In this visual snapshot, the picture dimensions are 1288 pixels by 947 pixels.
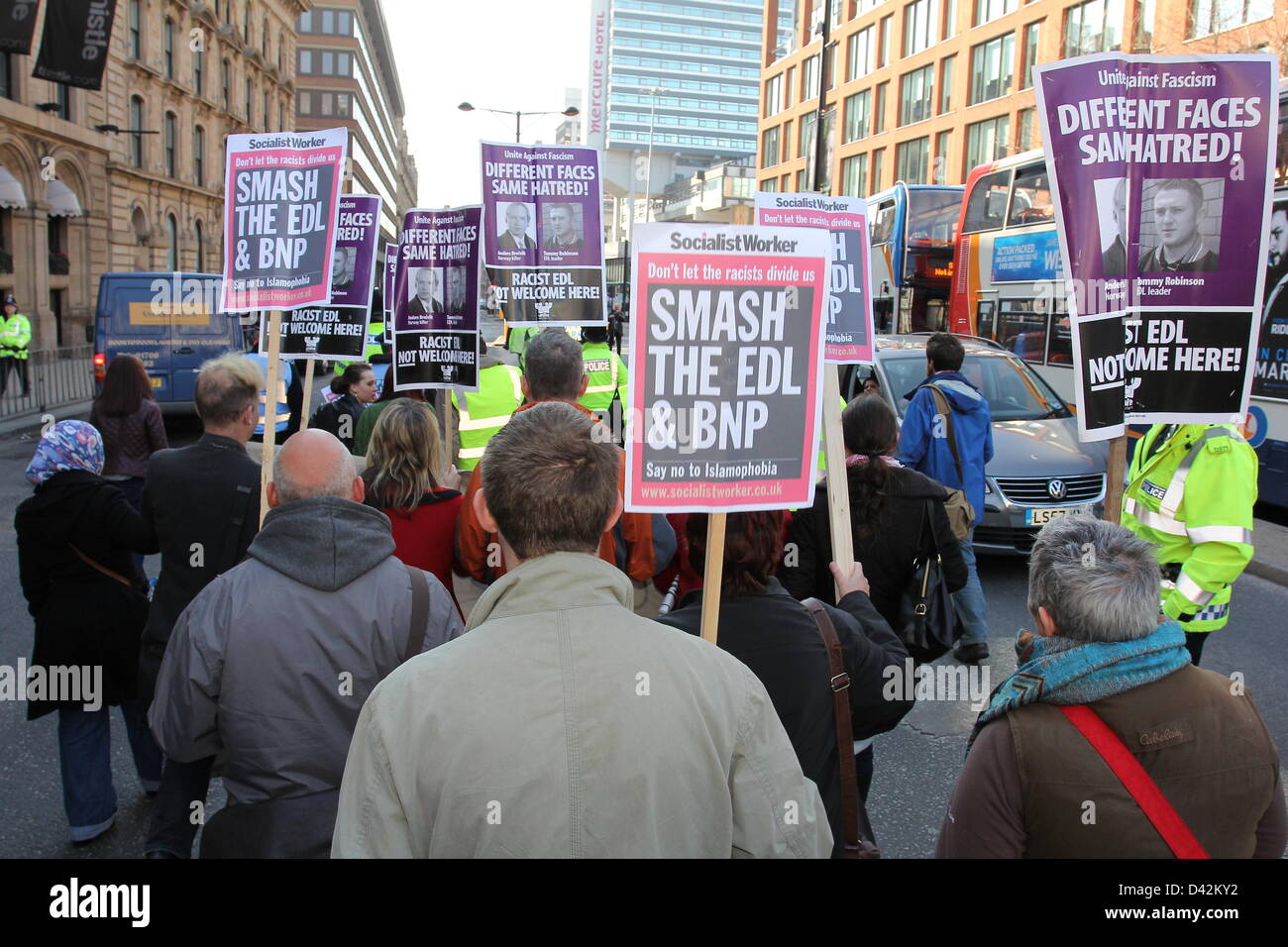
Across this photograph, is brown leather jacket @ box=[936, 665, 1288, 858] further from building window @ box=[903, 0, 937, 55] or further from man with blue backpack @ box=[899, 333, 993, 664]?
building window @ box=[903, 0, 937, 55]

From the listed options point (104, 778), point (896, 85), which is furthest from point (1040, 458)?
point (896, 85)

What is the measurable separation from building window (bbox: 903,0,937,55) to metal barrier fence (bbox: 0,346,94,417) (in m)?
40.8

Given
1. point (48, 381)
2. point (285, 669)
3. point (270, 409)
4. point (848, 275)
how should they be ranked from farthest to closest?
point (48, 381) < point (848, 275) < point (270, 409) < point (285, 669)

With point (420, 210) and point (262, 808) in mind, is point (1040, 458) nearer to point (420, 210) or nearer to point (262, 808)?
point (420, 210)

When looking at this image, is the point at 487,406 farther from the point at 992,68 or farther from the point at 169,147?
the point at 992,68

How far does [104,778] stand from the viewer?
4012 millimetres

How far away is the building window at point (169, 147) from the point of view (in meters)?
36.6

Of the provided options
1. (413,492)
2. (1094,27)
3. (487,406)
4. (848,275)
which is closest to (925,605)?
(848,275)

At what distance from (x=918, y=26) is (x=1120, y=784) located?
174ft

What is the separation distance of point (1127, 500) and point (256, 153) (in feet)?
14.6

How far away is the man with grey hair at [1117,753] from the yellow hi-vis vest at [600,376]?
246 inches

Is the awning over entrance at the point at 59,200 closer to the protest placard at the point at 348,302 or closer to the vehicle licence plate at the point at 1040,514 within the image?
the protest placard at the point at 348,302

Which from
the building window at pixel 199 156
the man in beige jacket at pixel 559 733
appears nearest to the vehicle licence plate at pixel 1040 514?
the man in beige jacket at pixel 559 733

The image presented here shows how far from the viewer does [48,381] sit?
18.8 meters
